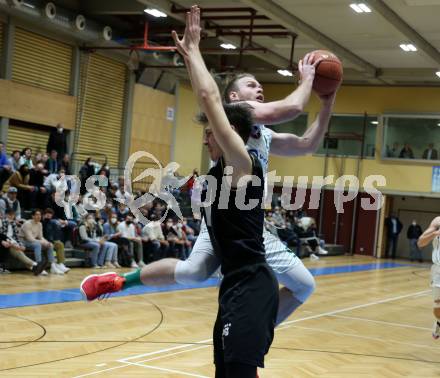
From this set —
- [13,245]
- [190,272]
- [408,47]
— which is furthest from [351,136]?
[190,272]

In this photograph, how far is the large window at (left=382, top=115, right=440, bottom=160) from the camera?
25344 millimetres

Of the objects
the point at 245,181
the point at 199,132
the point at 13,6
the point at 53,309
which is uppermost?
the point at 13,6

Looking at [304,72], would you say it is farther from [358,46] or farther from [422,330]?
[358,46]

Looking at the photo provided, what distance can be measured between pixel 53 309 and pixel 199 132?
16.5 metres

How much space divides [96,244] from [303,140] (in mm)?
10566

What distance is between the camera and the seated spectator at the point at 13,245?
12320mm

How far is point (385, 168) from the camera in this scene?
2619cm

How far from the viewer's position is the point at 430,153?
2534cm

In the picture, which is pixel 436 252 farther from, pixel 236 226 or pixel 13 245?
pixel 13 245

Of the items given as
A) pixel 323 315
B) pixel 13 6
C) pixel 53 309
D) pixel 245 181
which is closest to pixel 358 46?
pixel 13 6

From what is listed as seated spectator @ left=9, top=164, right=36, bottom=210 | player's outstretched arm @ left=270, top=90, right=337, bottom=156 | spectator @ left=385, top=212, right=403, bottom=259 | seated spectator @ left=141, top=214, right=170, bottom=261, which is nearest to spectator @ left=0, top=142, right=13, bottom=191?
seated spectator @ left=9, top=164, right=36, bottom=210

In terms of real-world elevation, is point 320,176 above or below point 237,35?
below

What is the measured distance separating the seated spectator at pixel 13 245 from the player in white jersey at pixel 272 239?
8830mm

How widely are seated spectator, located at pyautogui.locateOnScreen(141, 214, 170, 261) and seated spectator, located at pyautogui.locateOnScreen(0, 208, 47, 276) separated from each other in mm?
3696
